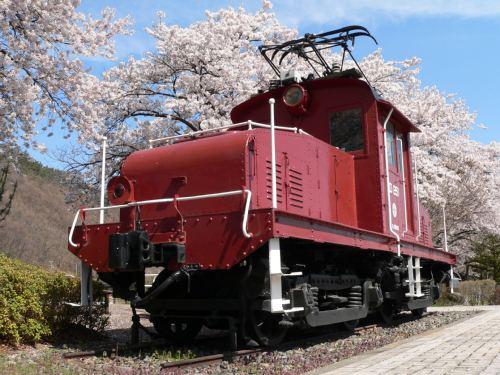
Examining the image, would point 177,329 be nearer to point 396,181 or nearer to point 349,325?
point 349,325

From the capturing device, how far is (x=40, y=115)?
11.2 metres

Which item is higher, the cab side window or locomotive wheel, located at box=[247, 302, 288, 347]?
the cab side window

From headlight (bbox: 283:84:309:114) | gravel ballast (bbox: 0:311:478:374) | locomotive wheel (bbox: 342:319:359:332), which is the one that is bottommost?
gravel ballast (bbox: 0:311:478:374)

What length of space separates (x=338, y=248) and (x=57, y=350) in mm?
3866

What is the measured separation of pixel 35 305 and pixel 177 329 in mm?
1898

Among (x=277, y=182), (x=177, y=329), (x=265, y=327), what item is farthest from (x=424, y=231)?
(x=177, y=329)

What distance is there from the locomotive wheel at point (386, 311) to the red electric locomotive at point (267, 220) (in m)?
1.02

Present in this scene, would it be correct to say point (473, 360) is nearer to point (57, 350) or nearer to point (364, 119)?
point (364, 119)

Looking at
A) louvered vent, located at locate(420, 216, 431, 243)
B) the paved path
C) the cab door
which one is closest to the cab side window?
the cab door

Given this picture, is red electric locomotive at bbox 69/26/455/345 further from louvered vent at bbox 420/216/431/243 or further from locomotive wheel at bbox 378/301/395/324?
louvered vent at bbox 420/216/431/243

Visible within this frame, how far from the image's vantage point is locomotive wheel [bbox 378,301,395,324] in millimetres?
10367

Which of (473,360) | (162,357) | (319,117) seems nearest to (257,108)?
(319,117)

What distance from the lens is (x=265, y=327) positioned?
7207 mm

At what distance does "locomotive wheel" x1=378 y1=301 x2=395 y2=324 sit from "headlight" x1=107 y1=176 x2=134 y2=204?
5.59 meters
